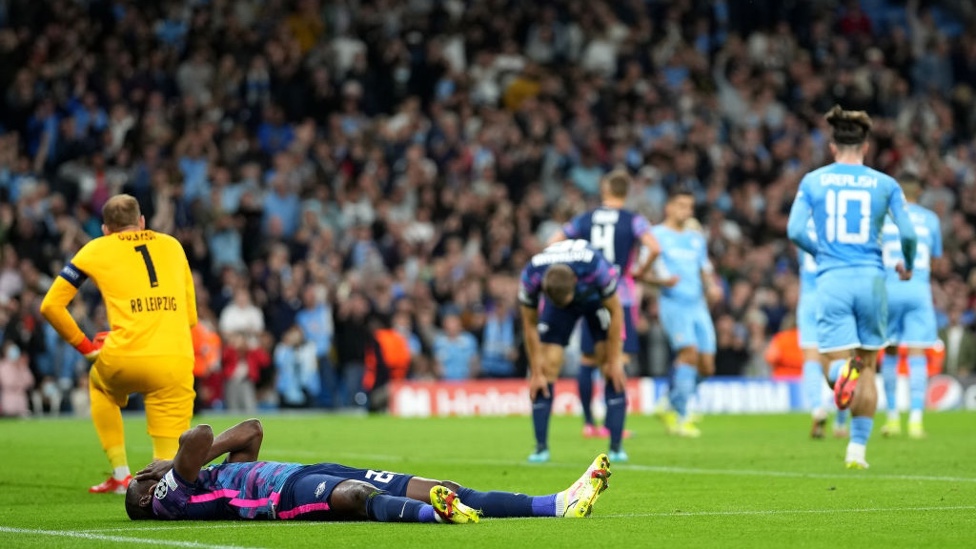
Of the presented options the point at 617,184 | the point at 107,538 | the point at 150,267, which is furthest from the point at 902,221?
the point at 107,538

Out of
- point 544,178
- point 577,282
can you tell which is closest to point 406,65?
point 544,178

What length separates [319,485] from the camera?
8.25 meters

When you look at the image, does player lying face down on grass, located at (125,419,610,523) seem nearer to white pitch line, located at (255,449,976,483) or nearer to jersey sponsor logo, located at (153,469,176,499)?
jersey sponsor logo, located at (153,469,176,499)

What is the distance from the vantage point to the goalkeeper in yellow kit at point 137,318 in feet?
35.2

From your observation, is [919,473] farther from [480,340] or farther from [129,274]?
[480,340]

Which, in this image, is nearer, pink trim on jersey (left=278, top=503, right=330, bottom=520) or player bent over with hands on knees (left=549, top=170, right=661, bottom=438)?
pink trim on jersey (left=278, top=503, right=330, bottom=520)

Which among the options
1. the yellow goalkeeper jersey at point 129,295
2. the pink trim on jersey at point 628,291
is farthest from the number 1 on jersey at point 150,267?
the pink trim on jersey at point 628,291

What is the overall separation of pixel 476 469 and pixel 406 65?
58.1ft

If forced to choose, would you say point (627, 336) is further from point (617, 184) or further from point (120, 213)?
point (120, 213)

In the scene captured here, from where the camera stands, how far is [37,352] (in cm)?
2364

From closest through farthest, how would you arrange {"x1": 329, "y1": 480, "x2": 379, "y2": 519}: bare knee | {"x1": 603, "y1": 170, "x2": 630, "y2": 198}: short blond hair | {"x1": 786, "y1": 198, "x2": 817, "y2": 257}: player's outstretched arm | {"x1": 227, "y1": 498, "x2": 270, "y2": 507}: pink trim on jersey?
{"x1": 329, "y1": 480, "x2": 379, "y2": 519}: bare knee, {"x1": 227, "y1": 498, "x2": 270, "y2": 507}: pink trim on jersey, {"x1": 786, "y1": 198, "x2": 817, "y2": 257}: player's outstretched arm, {"x1": 603, "y1": 170, "x2": 630, "y2": 198}: short blond hair

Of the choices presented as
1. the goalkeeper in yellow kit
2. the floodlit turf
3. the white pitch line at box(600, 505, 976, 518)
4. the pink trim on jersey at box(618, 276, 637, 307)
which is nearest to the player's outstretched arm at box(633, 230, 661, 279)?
the pink trim on jersey at box(618, 276, 637, 307)

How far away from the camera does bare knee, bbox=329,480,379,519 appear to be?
8.12m

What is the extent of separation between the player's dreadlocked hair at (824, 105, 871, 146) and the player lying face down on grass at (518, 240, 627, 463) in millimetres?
2327
